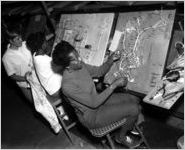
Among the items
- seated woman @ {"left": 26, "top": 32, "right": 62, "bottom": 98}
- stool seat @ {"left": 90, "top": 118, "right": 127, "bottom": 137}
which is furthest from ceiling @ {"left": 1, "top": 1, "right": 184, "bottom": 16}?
stool seat @ {"left": 90, "top": 118, "right": 127, "bottom": 137}

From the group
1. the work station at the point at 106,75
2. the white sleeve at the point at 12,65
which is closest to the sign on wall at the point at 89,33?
the work station at the point at 106,75

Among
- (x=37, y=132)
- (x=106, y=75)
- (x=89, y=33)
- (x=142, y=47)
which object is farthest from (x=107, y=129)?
(x=37, y=132)

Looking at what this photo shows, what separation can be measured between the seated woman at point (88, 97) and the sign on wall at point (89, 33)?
0.60 meters

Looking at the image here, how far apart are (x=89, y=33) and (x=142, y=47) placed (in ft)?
2.91

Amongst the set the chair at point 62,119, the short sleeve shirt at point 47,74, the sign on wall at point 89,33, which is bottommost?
the chair at point 62,119

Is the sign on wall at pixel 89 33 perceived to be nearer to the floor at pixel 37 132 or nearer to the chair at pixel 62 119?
the chair at pixel 62 119

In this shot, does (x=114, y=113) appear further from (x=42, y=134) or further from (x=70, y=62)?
(x=42, y=134)

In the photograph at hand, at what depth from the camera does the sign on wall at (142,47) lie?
265 centimetres

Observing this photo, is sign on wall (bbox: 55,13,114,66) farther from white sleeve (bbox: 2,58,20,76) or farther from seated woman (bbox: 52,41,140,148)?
white sleeve (bbox: 2,58,20,76)

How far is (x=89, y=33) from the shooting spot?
11.3 ft

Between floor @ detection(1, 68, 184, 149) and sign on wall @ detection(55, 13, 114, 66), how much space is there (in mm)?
1145

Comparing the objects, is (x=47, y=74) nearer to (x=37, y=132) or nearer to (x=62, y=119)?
(x=62, y=119)

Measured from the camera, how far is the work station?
2570 mm

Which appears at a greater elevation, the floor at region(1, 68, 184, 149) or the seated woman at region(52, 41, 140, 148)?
the seated woman at region(52, 41, 140, 148)
